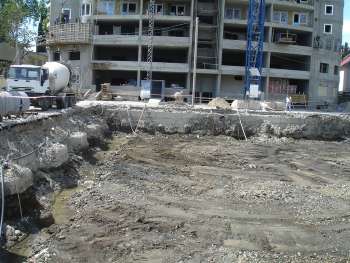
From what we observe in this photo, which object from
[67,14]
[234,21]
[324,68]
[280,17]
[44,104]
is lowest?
[44,104]

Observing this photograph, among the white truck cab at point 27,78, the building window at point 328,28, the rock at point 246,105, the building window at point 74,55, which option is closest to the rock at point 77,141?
the white truck cab at point 27,78

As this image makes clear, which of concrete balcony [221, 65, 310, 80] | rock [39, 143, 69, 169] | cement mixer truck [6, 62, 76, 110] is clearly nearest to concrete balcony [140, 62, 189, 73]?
concrete balcony [221, 65, 310, 80]

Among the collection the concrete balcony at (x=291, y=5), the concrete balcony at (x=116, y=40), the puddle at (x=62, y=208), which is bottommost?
the puddle at (x=62, y=208)

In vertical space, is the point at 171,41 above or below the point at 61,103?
above

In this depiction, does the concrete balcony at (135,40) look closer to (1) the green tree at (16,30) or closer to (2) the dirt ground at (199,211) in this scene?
(1) the green tree at (16,30)

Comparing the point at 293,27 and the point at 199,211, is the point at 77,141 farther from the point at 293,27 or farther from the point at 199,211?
the point at 293,27

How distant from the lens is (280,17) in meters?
70.2

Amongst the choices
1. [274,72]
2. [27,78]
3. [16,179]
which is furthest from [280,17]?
[16,179]

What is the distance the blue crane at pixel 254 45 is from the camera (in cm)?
6197

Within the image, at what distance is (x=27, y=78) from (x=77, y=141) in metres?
9.25

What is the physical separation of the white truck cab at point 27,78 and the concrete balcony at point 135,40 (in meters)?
31.0

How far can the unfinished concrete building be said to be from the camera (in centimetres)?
6538

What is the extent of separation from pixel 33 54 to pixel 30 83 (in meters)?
49.4

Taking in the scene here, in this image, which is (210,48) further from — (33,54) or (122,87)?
(33,54)
